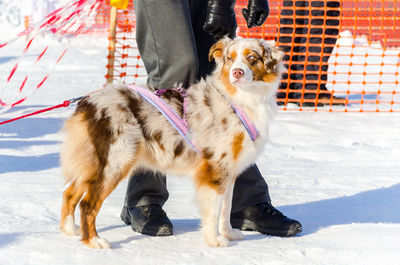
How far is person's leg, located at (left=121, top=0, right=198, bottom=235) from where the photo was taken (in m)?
3.45

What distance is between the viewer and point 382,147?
19.8 ft

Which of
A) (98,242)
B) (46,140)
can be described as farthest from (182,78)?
(46,140)

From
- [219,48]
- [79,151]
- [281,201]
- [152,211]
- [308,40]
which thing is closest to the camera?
[79,151]

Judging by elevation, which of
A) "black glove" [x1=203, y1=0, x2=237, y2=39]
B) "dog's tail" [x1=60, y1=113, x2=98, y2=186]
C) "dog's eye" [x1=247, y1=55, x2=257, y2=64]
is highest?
"black glove" [x1=203, y1=0, x2=237, y2=39]

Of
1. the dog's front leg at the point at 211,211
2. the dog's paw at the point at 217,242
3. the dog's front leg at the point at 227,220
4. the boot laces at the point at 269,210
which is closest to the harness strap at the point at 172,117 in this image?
the dog's front leg at the point at 211,211

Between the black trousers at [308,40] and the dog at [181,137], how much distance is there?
4.55m

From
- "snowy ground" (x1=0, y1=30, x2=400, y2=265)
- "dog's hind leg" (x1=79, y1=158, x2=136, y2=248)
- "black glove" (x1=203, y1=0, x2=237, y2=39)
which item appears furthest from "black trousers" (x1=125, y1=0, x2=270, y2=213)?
"dog's hind leg" (x1=79, y1=158, x2=136, y2=248)

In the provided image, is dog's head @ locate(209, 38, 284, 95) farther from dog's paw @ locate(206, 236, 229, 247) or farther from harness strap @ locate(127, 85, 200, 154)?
dog's paw @ locate(206, 236, 229, 247)

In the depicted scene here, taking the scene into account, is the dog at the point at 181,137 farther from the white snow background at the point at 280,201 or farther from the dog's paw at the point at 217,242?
the white snow background at the point at 280,201

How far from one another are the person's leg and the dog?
0.16 meters

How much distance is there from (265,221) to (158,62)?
116cm

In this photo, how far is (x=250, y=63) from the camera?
3.33 meters

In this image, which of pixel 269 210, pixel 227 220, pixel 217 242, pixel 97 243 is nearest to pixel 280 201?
pixel 269 210

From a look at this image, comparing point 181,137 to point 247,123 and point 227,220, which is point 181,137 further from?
point 227,220
